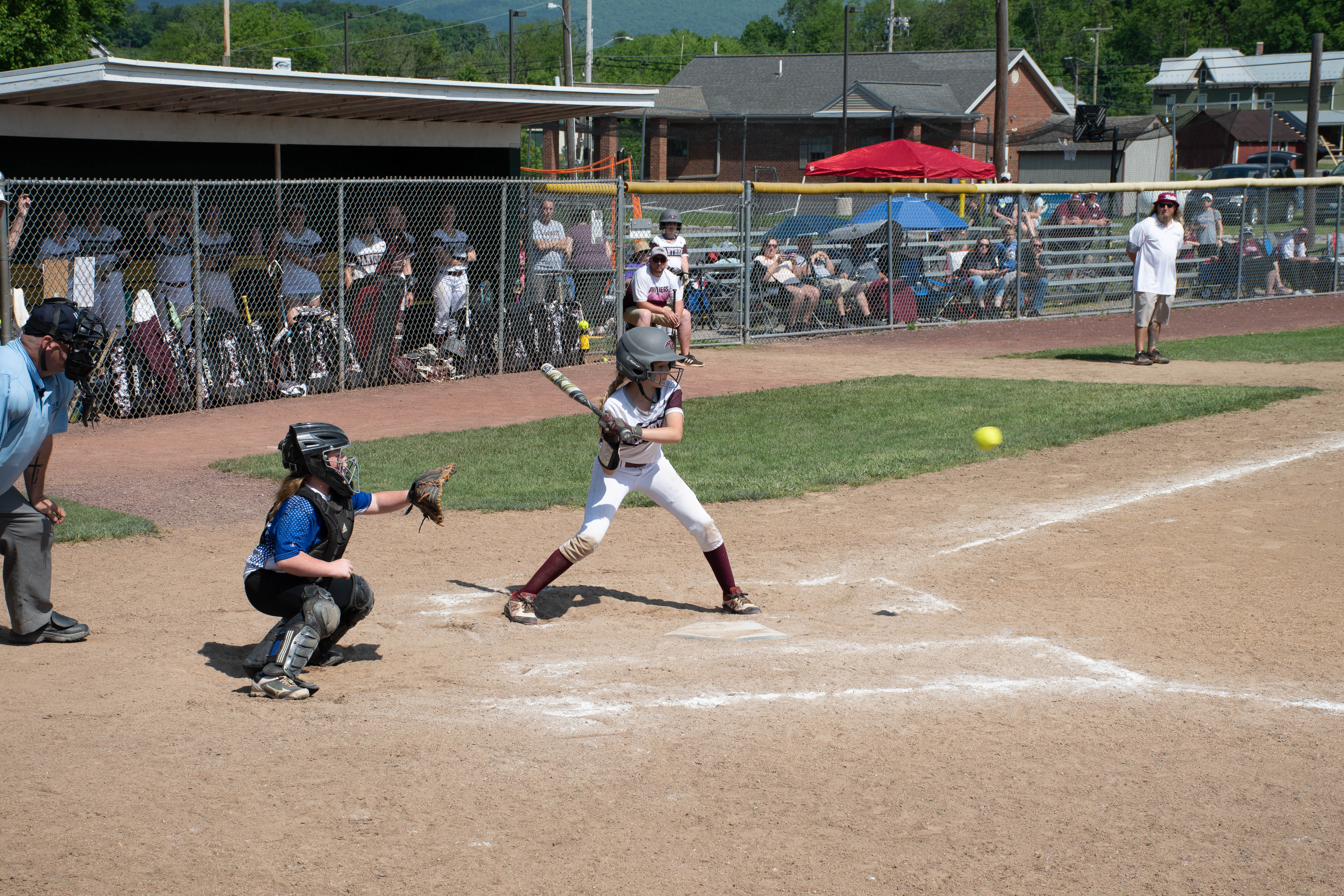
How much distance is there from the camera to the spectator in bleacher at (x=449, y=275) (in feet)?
47.6

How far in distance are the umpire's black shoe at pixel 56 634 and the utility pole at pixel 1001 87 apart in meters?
25.5

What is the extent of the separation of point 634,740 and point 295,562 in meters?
1.57

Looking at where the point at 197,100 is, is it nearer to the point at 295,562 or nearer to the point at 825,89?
the point at 295,562

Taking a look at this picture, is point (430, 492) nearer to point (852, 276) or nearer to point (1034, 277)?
point (852, 276)

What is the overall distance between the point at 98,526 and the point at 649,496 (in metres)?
3.97

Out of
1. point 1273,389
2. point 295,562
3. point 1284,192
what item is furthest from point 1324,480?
point 1284,192

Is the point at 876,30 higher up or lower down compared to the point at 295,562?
higher up

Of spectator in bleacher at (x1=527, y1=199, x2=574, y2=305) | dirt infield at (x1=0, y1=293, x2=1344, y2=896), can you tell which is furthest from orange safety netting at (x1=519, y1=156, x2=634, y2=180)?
dirt infield at (x1=0, y1=293, x2=1344, y2=896)

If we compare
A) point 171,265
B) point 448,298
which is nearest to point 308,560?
point 171,265

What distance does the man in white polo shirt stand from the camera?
571 inches

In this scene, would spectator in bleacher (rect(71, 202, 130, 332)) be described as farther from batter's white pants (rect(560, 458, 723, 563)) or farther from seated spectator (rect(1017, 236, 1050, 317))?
seated spectator (rect(1017, 236, 1050, 317))

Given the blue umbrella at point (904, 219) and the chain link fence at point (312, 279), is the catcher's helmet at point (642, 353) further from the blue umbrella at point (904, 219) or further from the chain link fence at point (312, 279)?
the blue umbrella at point (904, 219)

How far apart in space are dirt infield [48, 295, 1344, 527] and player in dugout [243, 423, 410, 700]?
338cm

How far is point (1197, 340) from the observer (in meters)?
17.7
